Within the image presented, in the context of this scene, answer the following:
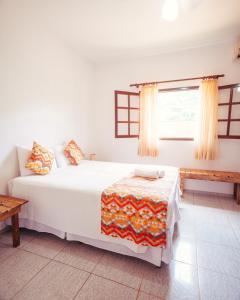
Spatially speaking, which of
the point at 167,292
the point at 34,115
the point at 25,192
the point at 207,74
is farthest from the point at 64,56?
the point at 167,292

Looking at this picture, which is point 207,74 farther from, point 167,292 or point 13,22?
point 167,292

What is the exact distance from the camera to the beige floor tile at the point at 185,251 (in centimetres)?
163

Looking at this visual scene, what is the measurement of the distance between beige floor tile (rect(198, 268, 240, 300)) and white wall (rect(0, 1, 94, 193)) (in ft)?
7.63

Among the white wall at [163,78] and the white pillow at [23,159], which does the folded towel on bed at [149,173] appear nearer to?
the white pillow at [23,159]

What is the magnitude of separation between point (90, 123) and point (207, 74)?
2570 millimetres

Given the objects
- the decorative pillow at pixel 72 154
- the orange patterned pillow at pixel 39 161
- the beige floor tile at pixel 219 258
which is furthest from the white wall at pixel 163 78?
the orange patterned pillow at pixel 39 161

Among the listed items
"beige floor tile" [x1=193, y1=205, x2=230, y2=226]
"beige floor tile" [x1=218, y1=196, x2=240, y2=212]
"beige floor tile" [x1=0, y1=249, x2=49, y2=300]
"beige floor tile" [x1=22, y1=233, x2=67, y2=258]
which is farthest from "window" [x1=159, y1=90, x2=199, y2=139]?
"beige floor tile" [x1=0, y1=249, x2=49, y2=300]

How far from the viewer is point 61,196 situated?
1782mm

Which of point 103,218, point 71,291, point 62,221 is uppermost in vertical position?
point 103,218

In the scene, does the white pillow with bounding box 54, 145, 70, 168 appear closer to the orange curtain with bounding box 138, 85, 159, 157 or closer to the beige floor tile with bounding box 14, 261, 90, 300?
the beige floor tile with bounding box 14, 261, 90, 300

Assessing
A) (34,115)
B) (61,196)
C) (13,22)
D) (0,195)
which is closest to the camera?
(61,196)

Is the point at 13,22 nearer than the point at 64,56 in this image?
Yes

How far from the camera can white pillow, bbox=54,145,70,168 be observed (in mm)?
2668

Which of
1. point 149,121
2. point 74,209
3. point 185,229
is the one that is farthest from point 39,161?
point 149,121
